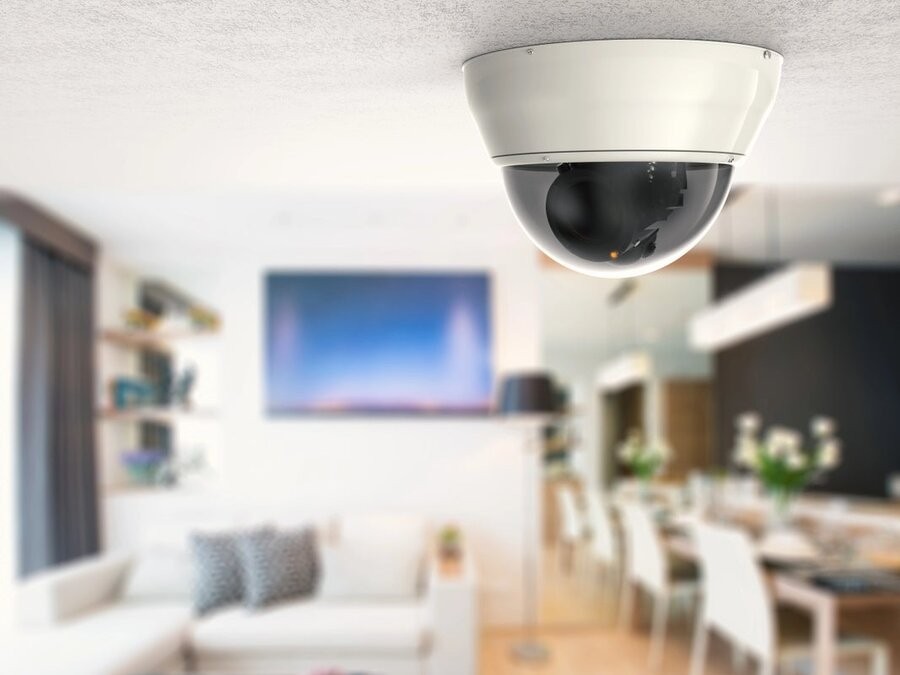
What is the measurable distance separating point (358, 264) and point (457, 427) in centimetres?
114

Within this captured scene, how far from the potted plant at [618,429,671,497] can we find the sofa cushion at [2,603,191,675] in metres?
3.27

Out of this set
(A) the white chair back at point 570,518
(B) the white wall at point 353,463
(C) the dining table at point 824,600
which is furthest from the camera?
(A) the white chair back at point 570,518

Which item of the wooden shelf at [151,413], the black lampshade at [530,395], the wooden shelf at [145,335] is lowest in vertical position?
the wooden shelf at [151,413]

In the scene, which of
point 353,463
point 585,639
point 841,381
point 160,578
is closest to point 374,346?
point 353,463

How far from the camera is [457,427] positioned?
17.7 ft

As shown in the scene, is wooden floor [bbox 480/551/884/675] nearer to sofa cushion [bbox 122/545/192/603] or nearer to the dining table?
the dining table

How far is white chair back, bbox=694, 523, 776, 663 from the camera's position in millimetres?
3475

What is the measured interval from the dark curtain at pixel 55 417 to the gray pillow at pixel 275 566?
111 cm

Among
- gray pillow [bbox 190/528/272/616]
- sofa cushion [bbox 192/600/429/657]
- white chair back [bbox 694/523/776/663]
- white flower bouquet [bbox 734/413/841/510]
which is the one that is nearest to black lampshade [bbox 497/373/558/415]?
white flower bouquet [bbox 734/413/841/510]

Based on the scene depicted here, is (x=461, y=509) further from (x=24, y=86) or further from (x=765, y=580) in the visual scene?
(x=24, y=86)

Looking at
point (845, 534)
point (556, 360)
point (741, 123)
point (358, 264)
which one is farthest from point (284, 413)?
point (741, 123)

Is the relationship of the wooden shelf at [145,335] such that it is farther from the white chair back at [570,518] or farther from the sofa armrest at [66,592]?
the white chair back at [570,518]

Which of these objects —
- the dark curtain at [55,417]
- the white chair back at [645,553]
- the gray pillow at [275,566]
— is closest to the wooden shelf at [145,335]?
the dark curtain at [55,417]

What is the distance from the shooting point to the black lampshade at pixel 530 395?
4.86m
